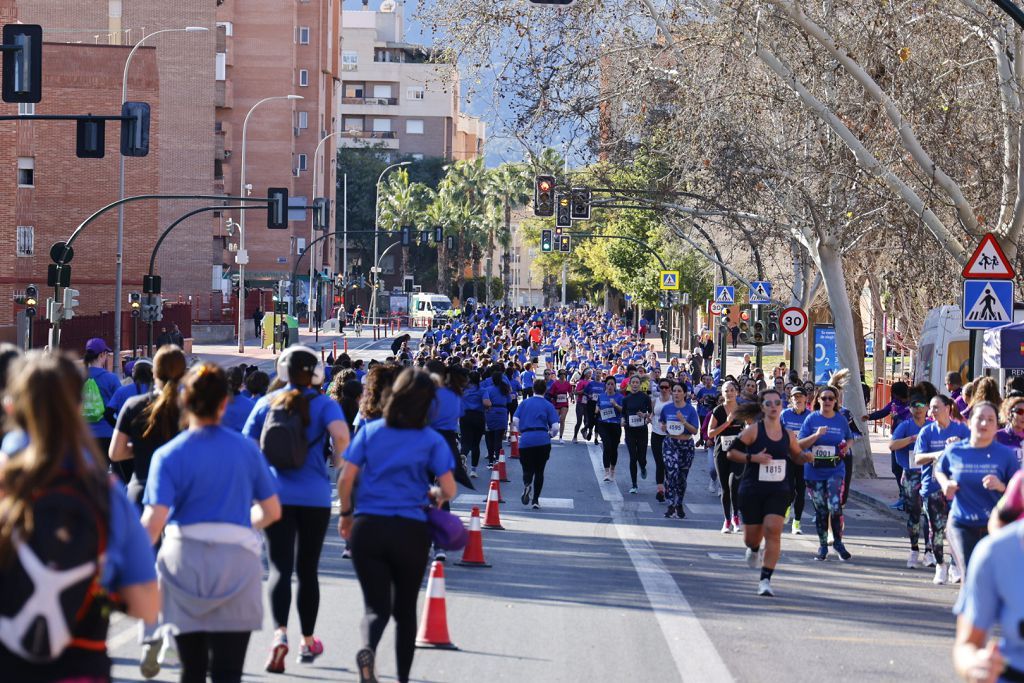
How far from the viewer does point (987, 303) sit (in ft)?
57.7

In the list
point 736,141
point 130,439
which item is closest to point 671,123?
point 736,141

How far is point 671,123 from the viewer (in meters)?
27.3

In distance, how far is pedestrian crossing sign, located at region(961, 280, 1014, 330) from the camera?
17500mm

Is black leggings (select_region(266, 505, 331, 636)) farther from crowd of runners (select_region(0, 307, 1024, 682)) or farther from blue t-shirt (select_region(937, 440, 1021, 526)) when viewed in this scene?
blue t-shirt (select_region(937, 440, 1021, 526))

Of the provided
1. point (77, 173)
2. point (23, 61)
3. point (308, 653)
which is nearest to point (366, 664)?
point (308, 653)

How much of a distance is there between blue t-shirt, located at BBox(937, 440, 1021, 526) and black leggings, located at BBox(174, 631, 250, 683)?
5.69 meters

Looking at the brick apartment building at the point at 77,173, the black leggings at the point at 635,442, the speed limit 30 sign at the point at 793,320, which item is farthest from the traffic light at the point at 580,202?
the brick apartment building at the point at 77,173

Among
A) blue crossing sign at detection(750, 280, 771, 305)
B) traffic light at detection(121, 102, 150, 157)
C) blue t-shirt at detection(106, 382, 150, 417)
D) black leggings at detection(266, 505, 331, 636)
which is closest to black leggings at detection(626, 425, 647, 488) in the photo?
A: blue t-shirt at detection(106, 382, 150, 417)

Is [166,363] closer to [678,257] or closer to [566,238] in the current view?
[566,238]

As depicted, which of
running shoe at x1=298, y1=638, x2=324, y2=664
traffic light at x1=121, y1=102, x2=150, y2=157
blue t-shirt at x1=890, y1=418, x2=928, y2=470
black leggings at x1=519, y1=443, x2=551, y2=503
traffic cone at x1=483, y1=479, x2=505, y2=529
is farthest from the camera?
traffic light at x1=121, y1=102, x2=150, y2=157

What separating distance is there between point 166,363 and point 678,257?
2142 inches

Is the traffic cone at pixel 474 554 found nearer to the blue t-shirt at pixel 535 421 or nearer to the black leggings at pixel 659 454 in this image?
the blue t-shirt at pixel 535 421

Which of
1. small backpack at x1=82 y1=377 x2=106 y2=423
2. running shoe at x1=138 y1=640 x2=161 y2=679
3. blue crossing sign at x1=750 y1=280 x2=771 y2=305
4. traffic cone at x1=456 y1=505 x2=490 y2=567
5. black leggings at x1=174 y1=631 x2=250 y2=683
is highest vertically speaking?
blue crossing sign at x1=750 y1=280 x2=771 y2=305

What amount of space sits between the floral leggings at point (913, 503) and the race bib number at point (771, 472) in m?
3.02
